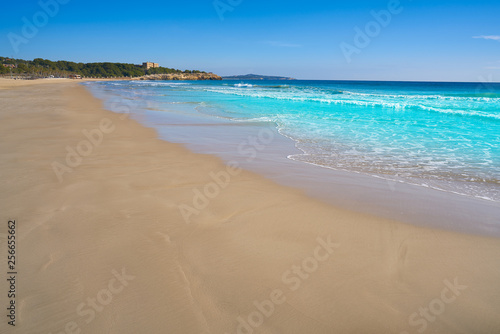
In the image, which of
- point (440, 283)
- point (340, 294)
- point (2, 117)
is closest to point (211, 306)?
point (340, 294)

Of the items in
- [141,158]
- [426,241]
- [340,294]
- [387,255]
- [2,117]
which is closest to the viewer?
[340,294]

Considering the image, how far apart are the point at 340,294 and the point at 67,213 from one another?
136 inches

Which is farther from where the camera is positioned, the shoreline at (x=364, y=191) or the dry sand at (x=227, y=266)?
the shoreline at (x=364, y=191)

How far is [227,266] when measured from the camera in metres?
Answer: 3.04

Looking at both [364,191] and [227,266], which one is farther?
[364,191]

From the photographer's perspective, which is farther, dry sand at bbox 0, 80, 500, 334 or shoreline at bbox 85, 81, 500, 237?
shoreline at bbox 85, 81, 500, 237

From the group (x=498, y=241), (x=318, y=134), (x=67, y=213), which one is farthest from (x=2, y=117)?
(x=498, y=241)

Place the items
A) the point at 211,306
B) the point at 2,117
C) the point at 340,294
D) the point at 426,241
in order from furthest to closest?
the point at 2,117
the point at 426,241
the point at 340,294
the point at 211,306

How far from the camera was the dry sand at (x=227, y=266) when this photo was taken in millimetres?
2404

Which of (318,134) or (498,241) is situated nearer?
(498,241)

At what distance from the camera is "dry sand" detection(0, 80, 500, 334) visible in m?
2.40

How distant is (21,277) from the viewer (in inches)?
109

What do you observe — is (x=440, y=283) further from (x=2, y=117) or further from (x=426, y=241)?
(x=2, y=117)

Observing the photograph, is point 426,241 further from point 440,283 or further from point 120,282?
point 120,282
